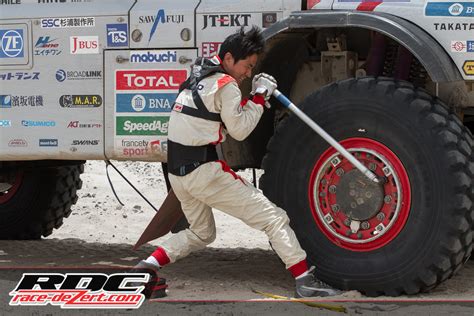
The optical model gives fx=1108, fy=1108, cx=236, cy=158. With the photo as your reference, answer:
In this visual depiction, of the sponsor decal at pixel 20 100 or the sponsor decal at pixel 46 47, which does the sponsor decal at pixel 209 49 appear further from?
the sponsor decal at pixel 20 100

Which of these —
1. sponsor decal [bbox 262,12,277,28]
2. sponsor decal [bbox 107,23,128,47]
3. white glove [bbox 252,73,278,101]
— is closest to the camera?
white glove [bbox 252,73,278,101]

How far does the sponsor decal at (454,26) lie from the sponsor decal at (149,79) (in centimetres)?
166

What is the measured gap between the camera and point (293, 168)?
6688 mm

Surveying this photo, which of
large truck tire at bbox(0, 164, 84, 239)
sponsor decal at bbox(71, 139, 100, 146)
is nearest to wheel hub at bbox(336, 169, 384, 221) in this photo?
sponsor decal at bbox(71, 139, 100, 146)

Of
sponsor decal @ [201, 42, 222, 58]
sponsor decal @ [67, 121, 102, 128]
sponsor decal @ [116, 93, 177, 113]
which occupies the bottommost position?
sponsor decal @ [67, 121, 102, 128]

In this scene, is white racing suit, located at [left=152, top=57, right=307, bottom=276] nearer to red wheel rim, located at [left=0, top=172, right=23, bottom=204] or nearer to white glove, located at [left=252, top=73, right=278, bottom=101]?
white glove, located at [left=252, top=73, right=278, bottom=101]

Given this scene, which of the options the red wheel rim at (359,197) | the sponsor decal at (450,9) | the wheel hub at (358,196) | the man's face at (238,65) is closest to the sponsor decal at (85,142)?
the man's face at (238,65)

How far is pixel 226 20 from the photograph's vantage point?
7.02 meters

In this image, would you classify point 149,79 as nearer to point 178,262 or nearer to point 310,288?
point 178,262

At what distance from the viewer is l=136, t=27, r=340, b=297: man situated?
644 cm

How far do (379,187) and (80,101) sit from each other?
2173 mm

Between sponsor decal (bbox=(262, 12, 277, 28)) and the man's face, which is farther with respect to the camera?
sponsor decal (bbox=(262, 12, 277, 28))

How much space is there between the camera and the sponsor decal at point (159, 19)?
712cm

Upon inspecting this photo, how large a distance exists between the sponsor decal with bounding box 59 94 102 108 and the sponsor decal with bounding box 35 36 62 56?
31cm
